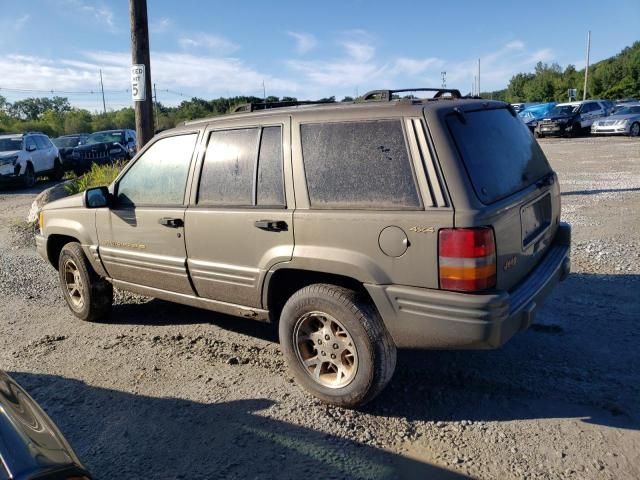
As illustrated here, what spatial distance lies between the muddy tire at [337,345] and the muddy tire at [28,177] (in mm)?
15730

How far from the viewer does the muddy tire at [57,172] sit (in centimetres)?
1838

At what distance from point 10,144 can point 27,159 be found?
781mm

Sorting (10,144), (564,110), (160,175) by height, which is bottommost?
(160,175)

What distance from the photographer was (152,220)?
4395mm

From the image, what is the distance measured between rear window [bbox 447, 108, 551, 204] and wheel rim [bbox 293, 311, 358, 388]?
48.5 inches

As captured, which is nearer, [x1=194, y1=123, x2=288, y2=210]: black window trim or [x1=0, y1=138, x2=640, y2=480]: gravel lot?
[x1=0, y1=138, x2=640, y2=480]: gravel lot

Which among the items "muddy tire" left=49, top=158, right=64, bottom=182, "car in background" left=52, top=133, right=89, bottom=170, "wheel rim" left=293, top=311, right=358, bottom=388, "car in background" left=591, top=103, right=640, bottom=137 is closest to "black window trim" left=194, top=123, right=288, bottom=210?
"wheel rim" left=293, top=311, right=358, bottom=388

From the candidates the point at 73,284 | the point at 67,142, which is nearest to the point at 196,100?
the point at 67,142

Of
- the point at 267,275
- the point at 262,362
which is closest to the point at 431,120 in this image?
the point at 267,275

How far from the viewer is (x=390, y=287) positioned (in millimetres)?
3150

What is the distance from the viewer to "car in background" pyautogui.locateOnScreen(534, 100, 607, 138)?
27.4 m

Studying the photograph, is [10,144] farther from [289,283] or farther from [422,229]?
[422,229]

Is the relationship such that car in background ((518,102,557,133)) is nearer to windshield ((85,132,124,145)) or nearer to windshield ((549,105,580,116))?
windshield ((549,105,580,116))

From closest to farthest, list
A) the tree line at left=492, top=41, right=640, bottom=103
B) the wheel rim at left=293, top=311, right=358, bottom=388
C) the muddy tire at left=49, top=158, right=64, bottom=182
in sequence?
the wheel rim at left=293, top=311, right=358, bottom=388 < the muddy tire at left=49, top=158, right=64, bottom=182 < the tree line at left=492, top=41, right=640, bottom=103
